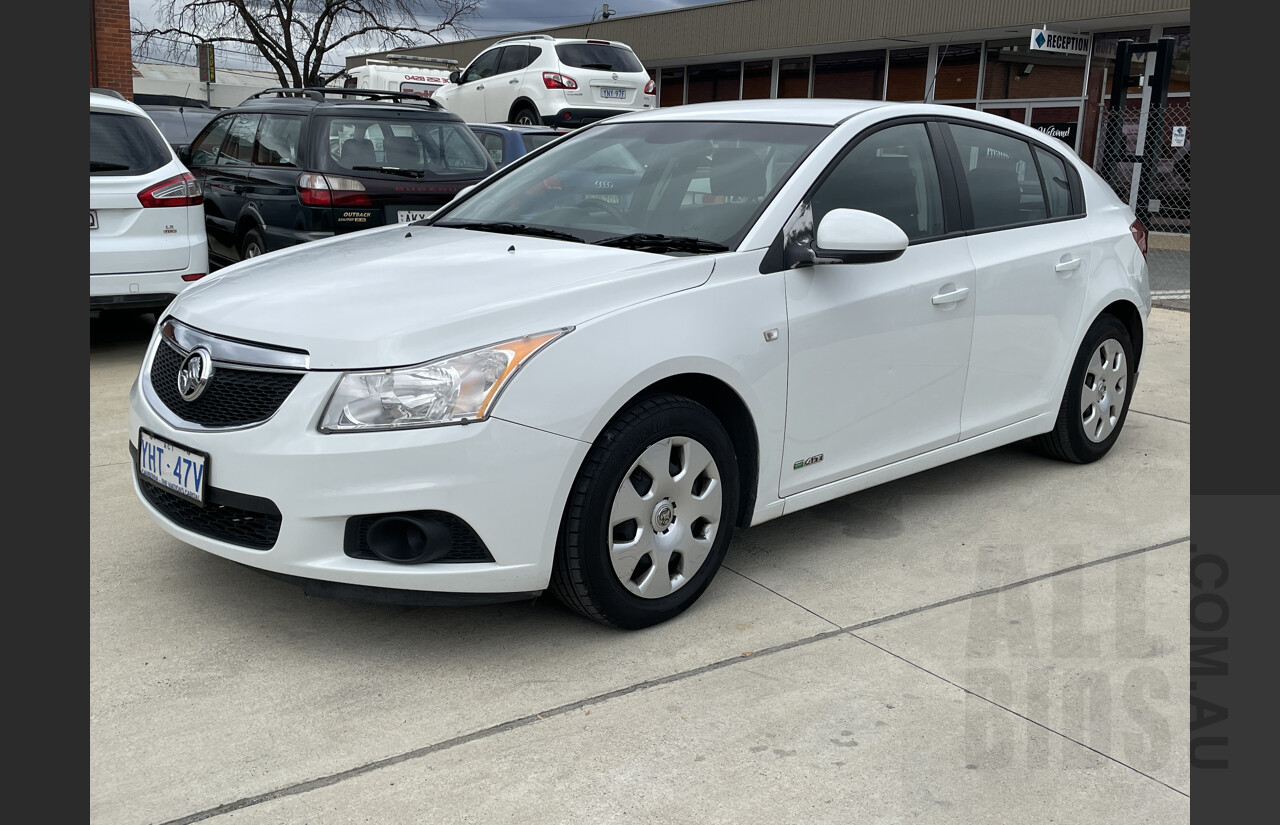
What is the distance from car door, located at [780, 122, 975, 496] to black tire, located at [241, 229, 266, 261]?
5.35 m

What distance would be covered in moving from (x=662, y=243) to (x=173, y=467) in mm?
1691

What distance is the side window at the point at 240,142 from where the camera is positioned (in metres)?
8.69

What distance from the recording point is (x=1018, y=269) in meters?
4.71

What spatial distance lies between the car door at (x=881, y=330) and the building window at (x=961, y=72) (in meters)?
18.4

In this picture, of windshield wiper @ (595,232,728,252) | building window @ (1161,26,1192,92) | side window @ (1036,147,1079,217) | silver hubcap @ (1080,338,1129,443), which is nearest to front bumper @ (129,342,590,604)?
windshield wiper @ (595,232,728,252)

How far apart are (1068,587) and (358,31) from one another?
3198 centimetres

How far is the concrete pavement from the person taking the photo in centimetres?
270

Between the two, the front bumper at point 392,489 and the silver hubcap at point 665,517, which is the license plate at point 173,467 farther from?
the silver hubcap at point 665,517

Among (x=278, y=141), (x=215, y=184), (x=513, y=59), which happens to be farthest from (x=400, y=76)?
(x=278, y=141)

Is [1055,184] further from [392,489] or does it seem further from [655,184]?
[392,489]

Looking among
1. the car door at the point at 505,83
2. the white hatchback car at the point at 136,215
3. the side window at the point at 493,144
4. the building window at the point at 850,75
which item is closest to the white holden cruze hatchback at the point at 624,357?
the white hatchback car at the point at 136,215

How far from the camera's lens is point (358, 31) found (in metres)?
32.3
